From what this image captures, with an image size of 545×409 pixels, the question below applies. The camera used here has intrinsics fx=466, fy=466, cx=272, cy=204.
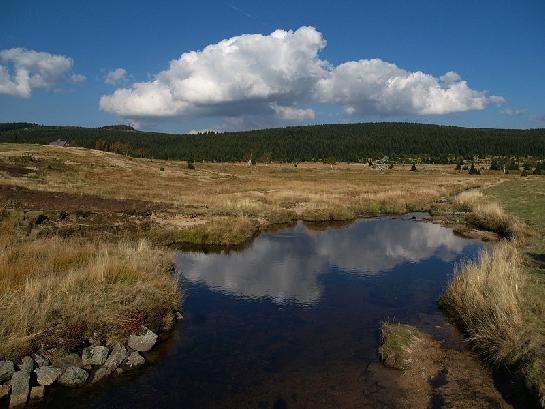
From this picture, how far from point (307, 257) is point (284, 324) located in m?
9.71

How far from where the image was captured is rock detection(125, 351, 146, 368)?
11.8 meters

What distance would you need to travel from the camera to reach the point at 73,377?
10609 millimetres

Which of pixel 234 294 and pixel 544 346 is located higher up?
pixel 544 346

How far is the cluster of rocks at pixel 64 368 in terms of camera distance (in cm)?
988

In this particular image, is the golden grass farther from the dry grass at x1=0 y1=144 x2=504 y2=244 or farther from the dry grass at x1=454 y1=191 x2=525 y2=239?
the dry grass at x1=0 y1=144 x2=504 y2=244

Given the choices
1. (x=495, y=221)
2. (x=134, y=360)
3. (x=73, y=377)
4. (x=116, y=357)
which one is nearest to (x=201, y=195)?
(x=495, y=221)

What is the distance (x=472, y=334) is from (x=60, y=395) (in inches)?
430

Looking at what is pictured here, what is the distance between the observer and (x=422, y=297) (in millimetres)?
17938

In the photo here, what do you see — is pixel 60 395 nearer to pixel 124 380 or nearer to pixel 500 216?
pixel 124 380

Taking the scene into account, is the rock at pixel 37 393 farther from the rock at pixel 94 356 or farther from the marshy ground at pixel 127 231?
the rock at pixel 94 356

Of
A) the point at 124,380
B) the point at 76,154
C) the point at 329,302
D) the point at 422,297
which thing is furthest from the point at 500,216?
the point at 76,154

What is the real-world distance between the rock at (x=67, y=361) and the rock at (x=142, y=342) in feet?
4.96

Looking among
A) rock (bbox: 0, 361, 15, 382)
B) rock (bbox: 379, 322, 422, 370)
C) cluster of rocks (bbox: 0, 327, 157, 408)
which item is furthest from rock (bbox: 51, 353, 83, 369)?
rock (bbox: 379, 322, 422, 370)

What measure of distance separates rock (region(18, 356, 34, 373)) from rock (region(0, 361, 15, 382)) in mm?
206
